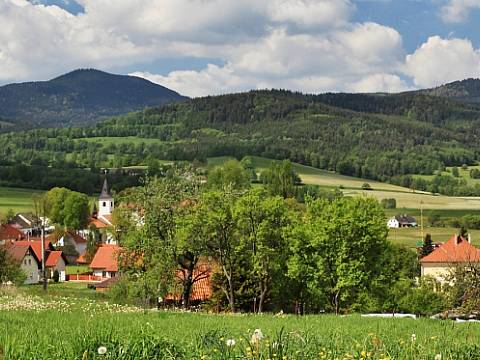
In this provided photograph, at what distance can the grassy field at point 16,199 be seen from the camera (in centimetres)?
15775

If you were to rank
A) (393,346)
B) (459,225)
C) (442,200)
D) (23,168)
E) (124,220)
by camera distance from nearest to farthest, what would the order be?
(393,346)
(124,220)
(459,225)
(442,200)
(23,168)

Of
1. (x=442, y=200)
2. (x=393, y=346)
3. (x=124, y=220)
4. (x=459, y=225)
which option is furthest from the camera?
(x=442, y=200)

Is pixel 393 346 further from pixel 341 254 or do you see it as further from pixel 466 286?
pixel 466 286

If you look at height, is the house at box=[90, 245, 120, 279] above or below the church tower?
below

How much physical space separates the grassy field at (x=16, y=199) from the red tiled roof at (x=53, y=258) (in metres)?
50.2

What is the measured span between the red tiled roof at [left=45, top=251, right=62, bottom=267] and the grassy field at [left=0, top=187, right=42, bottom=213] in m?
50.2

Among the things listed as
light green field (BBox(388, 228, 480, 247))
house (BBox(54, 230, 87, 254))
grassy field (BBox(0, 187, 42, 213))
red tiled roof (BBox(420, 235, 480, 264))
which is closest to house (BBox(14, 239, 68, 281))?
house (BBox(54, 230, 87, 254))

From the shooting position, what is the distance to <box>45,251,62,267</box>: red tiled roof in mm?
103350

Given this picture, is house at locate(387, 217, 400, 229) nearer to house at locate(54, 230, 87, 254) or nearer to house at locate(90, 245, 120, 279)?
house at locate(54, 230, 87, 254)

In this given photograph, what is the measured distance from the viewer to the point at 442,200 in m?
178

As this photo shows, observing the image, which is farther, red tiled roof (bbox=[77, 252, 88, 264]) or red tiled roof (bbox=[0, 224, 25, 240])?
red tiled roof (bbox=[0, 224, 25, 240])

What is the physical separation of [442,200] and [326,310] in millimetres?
141325

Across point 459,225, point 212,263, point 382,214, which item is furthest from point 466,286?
point 459,225

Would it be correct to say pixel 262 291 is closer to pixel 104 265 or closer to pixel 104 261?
pixel 104 265
